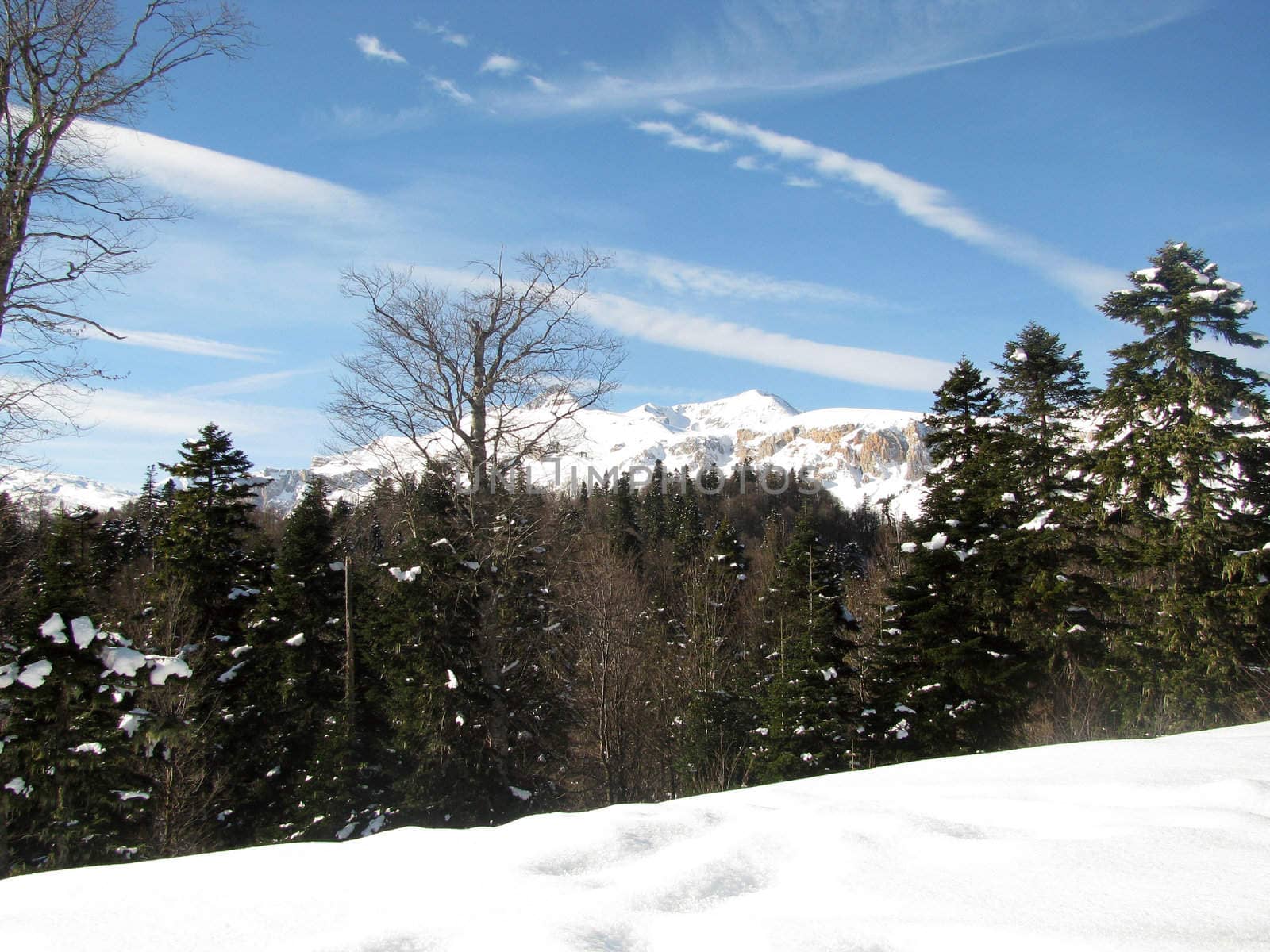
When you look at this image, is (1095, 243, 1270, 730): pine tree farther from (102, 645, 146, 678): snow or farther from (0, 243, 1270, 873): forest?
(102, 645, 146, 678): snow

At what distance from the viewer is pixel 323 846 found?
3564mm

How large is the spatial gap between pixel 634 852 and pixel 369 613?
62.4ft

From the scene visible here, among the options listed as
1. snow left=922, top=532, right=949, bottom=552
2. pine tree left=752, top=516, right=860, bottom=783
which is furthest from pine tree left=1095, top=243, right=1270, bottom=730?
pine tree left=752, top=516, right=860, bottom=783

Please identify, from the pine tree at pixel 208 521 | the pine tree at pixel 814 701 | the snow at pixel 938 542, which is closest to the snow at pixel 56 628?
the pine tree at pixel 208 521

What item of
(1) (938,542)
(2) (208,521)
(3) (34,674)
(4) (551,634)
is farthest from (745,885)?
(2) (208,521)

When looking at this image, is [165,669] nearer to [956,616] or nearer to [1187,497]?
[956,616]

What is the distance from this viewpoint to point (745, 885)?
2771 mm

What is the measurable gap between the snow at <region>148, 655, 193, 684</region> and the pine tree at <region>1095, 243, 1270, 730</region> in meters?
15.8

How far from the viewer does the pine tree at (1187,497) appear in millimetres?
13609

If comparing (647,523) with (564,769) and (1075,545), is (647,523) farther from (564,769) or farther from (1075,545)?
(1075,545)

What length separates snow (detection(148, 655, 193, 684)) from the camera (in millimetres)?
10445

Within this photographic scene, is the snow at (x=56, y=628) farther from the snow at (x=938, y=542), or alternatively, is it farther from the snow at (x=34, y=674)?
the snow at (x=938, y=542)

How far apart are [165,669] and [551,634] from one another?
7.66 metres

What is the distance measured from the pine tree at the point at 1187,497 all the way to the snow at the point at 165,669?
1581cm
